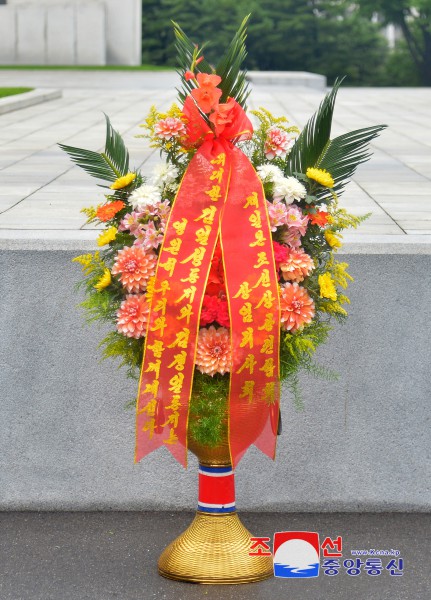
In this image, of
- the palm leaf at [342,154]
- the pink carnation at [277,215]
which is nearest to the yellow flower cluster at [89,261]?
the pink carnation at [277,215]

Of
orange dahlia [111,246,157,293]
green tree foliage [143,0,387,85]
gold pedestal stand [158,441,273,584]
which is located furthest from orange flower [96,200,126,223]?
Result: green tree foliage [143,0,387,85]

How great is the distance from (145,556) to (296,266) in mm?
1613

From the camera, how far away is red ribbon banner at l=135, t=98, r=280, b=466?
13.4 ft

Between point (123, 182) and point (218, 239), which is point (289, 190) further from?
point (123, 182)

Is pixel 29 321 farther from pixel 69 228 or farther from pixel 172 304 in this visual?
pixel 172 304

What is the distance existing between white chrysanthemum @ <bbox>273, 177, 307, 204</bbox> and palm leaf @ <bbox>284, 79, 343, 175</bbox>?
249 millimetres

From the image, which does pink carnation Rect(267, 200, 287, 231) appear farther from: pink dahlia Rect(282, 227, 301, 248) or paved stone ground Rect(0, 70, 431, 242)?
paved stone ground Rect(0, 70, 431, 242)

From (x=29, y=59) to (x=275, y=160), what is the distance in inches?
1259

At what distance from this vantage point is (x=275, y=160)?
4.51m

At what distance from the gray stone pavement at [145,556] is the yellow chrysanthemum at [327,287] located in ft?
4.17

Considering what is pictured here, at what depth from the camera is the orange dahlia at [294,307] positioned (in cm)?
409

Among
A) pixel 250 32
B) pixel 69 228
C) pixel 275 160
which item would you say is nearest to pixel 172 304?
pixel 275 160

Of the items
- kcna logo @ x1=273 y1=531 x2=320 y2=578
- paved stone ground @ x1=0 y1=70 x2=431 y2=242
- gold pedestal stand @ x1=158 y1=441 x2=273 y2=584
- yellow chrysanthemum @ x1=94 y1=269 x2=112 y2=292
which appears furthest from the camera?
paved stone ground @ x1=0 y1=70 x2=431 y2=242

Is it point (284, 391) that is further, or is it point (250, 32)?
point (250, 32)
